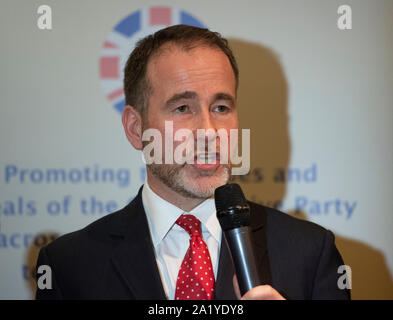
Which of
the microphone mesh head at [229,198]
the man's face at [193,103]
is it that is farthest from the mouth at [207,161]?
the microphone mesh head at [229,198]

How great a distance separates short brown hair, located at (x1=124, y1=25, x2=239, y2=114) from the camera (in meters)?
1.91

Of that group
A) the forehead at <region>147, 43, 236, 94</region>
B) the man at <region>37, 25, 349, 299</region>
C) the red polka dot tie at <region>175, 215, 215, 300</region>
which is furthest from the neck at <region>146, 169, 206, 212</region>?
the forehead at <region>147, 43, 236, 94</region>

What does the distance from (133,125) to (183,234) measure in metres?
0.51

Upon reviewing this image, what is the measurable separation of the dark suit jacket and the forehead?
0.47 m

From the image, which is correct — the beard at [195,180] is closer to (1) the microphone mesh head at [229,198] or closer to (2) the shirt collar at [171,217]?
(2) the shirt collar at [171,217]

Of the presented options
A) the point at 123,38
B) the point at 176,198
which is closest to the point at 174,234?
the point at 176,198

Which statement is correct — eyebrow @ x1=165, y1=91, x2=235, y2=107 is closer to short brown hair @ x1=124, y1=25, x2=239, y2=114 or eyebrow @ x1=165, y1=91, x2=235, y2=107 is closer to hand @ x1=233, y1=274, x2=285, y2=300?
short brown hair @ x1=124, y1=25, x2=239, y2=114

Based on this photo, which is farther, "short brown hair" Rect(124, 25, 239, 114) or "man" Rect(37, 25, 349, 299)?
"short brown hair" Rect(124, 25, 239, 114)

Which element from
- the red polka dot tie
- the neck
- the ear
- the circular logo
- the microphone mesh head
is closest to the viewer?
the microphone mesh head

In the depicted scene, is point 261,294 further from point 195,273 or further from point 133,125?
point 133,125

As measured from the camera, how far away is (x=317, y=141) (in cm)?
266

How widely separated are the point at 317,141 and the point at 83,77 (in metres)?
1.23
